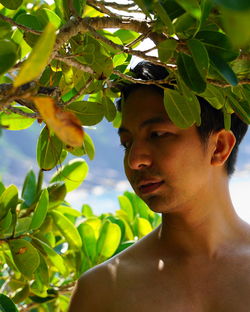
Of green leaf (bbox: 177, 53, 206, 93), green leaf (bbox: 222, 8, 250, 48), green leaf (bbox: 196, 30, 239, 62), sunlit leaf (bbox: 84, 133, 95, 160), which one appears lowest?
sunlit leaf (bbox: 84, 133, 95, 160)

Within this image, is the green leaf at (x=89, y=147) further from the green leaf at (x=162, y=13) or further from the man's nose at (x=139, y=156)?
the green leaf at (x=162, y=13)

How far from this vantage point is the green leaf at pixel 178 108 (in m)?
0.83

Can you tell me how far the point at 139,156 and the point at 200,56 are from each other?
0.51 m

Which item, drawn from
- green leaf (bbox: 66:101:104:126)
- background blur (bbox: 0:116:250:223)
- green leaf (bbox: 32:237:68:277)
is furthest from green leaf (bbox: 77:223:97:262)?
background blur (bbox: 0:116:250:223)

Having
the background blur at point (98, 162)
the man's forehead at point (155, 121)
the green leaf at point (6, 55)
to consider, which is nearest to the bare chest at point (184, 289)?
the man's forehead at point (155, 121)

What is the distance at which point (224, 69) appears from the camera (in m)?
0.60

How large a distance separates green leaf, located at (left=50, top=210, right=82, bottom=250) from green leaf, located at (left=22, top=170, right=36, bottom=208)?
6cm

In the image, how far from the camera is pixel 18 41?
98 centimetres

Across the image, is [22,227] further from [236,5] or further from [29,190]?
[236,5]

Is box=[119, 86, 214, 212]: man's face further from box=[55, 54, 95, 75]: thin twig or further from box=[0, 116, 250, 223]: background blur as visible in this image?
box=[0, 116, 250, 223]: background blur

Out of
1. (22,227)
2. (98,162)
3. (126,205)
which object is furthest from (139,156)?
(98,162)

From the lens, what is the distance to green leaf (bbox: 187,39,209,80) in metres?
0.62

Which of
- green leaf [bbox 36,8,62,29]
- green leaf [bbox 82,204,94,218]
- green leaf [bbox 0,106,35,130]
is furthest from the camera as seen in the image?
green leaf [bbox 82,204,94,218]

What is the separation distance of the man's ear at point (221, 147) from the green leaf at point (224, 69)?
0.62 meters
